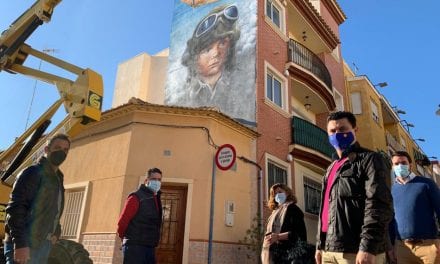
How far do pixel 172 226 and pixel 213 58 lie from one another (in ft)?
22.8

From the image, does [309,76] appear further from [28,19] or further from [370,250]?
[370,250]

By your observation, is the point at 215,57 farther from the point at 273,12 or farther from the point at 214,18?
the point at 273,12

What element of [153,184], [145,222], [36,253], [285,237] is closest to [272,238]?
[285,237]

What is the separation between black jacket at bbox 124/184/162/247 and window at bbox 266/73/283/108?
7.94 metres

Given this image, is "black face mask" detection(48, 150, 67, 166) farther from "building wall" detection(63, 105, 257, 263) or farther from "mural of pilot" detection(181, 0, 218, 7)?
"mural of pilot" detection(181, 0, 218, 7)

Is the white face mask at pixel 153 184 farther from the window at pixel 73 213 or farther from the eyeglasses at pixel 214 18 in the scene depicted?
the eyeglasses at pixel 214 18

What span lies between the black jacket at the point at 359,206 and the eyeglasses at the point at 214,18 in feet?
38.7

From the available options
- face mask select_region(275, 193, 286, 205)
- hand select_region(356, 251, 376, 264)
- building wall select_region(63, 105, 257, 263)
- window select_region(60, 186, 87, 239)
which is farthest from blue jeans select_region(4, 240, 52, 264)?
window select_region(60, 186, 87, 239)

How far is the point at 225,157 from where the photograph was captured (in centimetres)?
937

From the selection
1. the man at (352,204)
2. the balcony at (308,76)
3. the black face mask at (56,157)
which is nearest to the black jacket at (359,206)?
the man at (352,204)

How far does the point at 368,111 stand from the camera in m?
18.8

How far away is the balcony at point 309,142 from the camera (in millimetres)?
12703

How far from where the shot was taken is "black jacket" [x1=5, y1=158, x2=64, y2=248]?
3.39 m

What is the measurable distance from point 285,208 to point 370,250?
3522 mm
